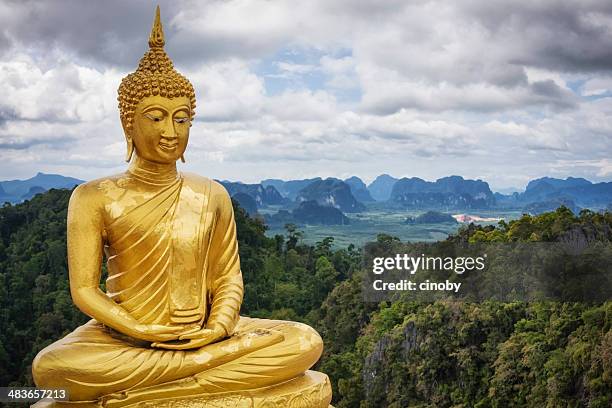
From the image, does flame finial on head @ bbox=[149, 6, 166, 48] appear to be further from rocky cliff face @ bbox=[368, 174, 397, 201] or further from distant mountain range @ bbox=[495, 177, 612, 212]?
rocky cliff face @ bbox=[368, 174, 397, 201]

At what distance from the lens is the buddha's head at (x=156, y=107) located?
493 cm

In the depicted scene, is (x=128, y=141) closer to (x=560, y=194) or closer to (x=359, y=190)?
(x=560, y=194)

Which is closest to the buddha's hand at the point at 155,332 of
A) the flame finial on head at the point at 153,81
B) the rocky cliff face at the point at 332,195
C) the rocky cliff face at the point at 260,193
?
the flame finial on head at the point at 153,81

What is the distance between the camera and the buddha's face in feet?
16.2

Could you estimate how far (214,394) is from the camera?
189 inches

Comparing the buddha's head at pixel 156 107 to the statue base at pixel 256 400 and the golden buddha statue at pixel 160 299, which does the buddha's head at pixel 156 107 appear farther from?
the statue base at pixel 256 400

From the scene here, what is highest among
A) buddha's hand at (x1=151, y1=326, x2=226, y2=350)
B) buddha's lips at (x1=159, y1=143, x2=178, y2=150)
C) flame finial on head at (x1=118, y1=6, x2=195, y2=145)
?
flame finial on head at (x1=118, y1=6, x2=195, y2=145)

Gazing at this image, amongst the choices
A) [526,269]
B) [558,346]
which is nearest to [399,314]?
[526,269]

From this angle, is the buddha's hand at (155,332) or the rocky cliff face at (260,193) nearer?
the buddha's hand at (155,332)

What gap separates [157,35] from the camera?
509 cm

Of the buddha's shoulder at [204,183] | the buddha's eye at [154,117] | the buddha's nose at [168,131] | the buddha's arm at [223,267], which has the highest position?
the buddha's eye at [154,117]

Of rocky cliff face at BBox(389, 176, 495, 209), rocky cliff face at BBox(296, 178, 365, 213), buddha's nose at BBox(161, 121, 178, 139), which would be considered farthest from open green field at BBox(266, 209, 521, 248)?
buddha's nose at BBox(161, 121, 178, 139)

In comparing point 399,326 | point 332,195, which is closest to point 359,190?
point 332,195

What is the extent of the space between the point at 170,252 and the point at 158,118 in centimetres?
81
